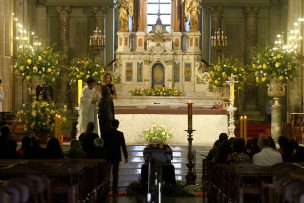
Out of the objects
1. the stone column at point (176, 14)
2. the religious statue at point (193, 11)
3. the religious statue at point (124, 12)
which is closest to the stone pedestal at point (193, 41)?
the religious statue at point (193, 11)

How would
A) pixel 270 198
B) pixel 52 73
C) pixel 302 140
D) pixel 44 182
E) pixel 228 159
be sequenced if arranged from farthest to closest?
pixel 52 73 < pixel 302 140 < pixel 228 159 < pixel 270 198 < pixel 44 182

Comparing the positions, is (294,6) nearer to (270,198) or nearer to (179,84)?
(179,84)

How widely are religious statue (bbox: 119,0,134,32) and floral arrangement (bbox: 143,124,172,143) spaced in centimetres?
716

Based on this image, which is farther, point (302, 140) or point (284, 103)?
point (284, 103)

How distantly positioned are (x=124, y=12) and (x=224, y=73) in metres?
4.62

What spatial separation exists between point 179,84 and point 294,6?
5044 millimetres

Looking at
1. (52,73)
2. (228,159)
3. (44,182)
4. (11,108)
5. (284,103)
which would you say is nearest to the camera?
(44,182)

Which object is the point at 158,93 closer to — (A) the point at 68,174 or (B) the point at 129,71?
(B) the point at 129,71

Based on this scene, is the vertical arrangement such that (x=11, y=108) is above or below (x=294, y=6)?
below

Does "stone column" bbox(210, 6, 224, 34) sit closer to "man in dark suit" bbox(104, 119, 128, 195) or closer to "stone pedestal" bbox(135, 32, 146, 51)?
"stone pedestal" bbox(135, 32, 146, 51)

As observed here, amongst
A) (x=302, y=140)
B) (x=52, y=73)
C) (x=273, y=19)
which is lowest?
(x=302, y=140)

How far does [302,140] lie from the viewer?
23.4 m

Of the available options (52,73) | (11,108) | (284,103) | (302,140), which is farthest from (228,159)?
(284,103)

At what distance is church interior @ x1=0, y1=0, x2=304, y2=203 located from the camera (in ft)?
42.8
